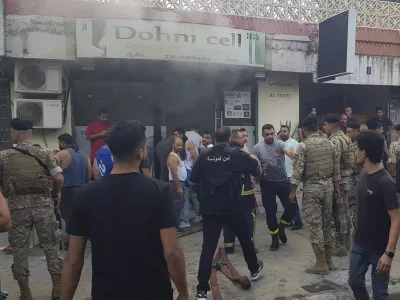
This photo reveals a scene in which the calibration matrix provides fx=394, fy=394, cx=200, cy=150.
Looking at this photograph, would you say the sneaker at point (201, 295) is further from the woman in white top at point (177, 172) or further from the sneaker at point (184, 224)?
the sneaker at point (184, 224)

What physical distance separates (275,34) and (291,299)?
216 inches

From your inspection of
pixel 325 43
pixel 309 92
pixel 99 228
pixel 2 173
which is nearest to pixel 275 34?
pixel 325 43

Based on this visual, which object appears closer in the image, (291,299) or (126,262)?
(126,262)

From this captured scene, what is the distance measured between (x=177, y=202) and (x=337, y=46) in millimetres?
4300

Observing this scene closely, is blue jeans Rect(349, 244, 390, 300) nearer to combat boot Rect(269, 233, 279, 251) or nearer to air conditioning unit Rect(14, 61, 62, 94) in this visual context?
combat boot Rect(269, 233, 279, 251)

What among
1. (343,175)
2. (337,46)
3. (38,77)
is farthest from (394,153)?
(38,77)

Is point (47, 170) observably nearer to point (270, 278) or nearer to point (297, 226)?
point (270, 278)

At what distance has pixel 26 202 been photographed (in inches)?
147

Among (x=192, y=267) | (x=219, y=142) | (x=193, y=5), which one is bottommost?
(x=192, y=267)

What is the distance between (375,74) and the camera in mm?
8633

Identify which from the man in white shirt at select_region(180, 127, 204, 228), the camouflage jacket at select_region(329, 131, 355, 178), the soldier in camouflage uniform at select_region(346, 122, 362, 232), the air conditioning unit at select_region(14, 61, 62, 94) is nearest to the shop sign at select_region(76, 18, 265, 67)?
the air conditioning unit at select_region(14, 61, 62, 94)

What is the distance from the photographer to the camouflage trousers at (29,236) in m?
3.71

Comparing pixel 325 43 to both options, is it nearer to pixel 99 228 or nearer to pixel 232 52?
pixel 232 52

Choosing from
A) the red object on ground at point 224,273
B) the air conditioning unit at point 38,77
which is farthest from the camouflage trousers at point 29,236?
the air conditioning unit at point 38,77
